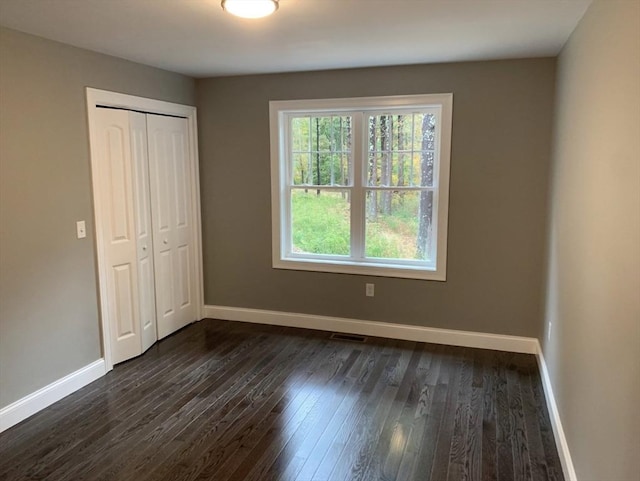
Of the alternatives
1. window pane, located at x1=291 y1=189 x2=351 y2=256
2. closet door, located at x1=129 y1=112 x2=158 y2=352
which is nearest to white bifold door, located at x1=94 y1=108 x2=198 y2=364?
closet door, located at x1=129 y1=112 x2=158 y2=352

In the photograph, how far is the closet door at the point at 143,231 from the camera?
150 inches

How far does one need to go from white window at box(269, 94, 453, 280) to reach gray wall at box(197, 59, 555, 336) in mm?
93

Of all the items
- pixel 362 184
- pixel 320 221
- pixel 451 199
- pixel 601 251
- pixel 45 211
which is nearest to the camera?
pixel 601 251

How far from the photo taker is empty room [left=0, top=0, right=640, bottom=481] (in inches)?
93.0

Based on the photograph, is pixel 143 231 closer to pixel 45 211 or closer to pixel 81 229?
pixel 81 229

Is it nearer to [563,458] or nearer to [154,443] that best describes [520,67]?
[563,458]

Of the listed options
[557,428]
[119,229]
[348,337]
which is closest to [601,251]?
[557,428]

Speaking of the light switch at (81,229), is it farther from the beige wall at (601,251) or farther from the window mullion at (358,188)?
the beige wall at (601,251)

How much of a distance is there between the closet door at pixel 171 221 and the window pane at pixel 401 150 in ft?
5.76

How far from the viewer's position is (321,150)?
14.4 feet

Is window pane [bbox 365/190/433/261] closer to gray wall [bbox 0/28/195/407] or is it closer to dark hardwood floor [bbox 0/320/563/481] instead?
dark hardwood floor [bbox 0/320/563/481]

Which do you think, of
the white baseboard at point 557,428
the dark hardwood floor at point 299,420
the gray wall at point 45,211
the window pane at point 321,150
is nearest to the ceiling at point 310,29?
the gray wall at point 45,211

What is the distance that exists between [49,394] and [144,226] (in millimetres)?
1457

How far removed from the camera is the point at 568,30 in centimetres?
283
